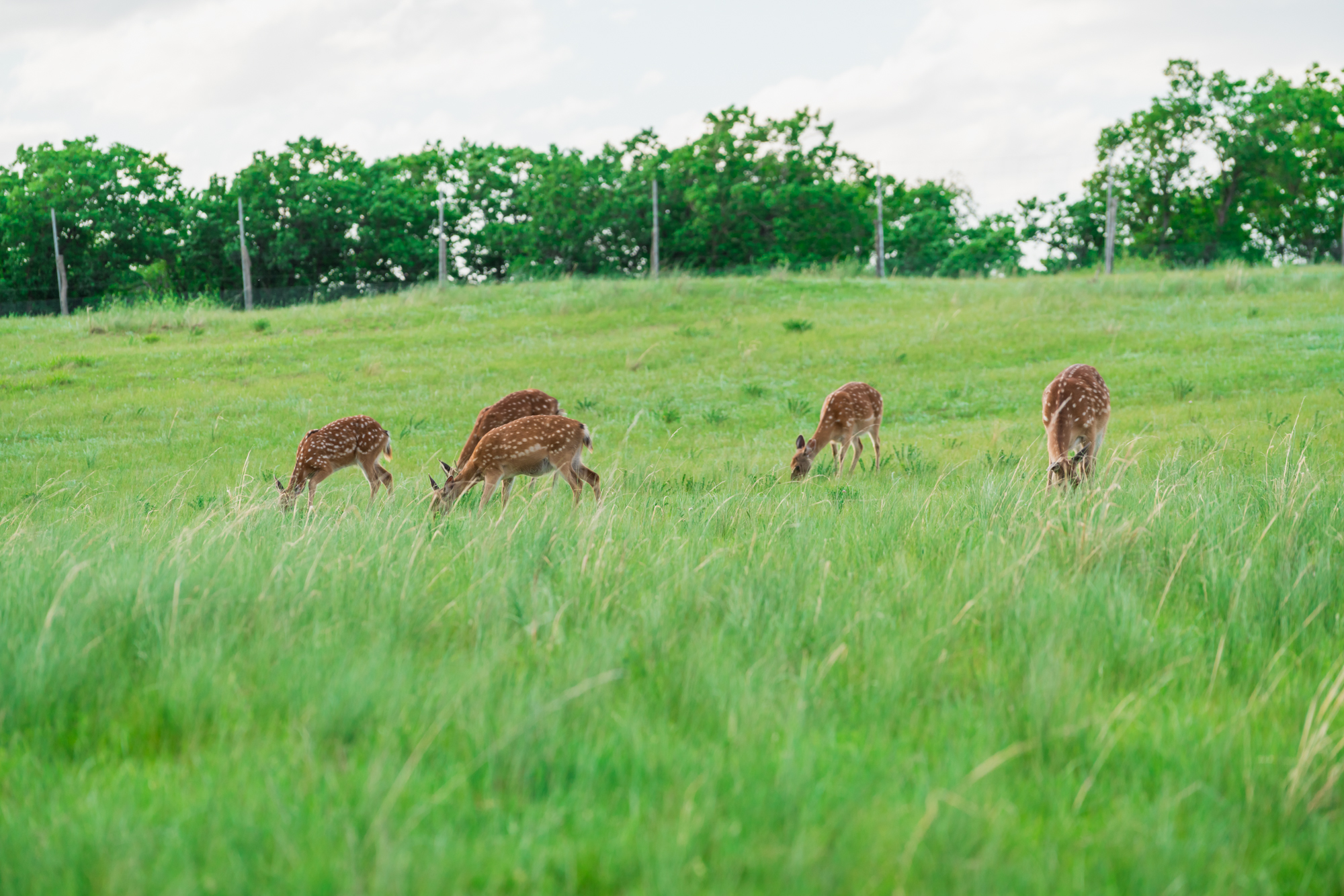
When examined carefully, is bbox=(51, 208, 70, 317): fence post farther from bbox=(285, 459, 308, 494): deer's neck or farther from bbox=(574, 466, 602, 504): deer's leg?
bbox=(574, 466, 602, 504): deer's leg

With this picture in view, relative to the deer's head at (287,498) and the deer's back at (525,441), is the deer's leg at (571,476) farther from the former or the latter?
the deer's head at (287,498)

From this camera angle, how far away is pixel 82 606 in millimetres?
3984

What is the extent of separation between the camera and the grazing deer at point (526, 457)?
940cm

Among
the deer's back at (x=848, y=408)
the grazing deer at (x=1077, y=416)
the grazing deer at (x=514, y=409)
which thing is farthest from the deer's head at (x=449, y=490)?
the grazing deer at (x=1077, y=416)

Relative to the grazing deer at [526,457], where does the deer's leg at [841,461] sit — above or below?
below

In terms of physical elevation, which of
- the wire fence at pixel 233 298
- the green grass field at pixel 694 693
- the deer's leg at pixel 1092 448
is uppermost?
the wire fence at pixel 233 298

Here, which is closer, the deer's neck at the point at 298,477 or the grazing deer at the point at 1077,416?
the grazing deer at the point at 1077,416

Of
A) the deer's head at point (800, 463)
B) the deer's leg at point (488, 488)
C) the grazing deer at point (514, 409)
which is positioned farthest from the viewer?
the grazing deer at point (514, 409)

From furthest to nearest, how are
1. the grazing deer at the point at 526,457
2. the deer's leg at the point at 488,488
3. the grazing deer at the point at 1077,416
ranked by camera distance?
1. the grazing deer at the point at 526,457
2. the grazing deer at the point at 1077,416
3. the deer's leg at the point at 488,488

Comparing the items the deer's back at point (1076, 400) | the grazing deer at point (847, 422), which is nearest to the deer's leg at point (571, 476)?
the grazing deer at point (847, 422)

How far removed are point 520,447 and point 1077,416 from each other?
5.23 meters

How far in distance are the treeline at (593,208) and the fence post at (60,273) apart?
474mm

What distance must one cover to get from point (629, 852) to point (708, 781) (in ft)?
1.19

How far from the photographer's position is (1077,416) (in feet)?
30.9
